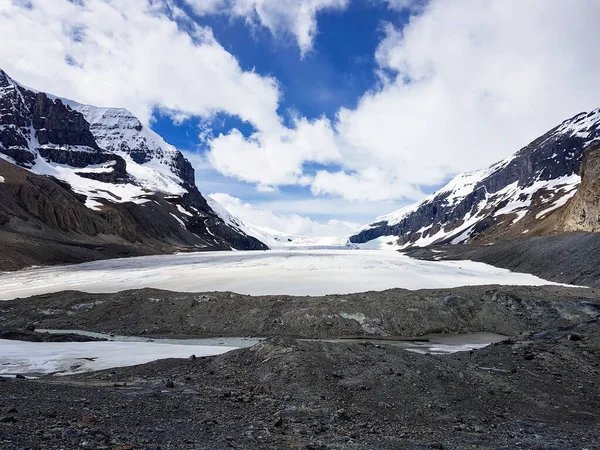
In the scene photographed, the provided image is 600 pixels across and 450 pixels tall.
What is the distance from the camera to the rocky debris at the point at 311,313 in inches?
1069

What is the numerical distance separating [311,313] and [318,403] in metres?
17.9

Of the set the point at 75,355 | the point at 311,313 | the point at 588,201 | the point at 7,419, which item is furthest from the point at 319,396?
the point at 588,201

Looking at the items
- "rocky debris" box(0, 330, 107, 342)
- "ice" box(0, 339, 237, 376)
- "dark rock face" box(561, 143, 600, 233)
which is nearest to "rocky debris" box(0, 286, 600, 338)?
"rocky debris" box(0, 330, 107, 342)

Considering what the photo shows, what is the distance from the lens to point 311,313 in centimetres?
2828

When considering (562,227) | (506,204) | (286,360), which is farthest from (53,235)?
(506,204)

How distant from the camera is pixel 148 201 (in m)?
162

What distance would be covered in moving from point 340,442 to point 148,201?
164 metres

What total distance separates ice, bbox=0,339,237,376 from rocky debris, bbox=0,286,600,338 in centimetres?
868

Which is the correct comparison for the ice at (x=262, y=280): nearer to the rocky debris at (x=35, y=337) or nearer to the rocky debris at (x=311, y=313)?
the rocky debris at (x=311, y=313)

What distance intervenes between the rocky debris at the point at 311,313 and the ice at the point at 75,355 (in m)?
8.68

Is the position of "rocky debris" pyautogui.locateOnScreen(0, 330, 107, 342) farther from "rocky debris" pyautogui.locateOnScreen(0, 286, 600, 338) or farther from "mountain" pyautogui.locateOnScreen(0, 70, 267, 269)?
"mountain" pyautogui.locateOnScreen(0, 70, 267, 269)

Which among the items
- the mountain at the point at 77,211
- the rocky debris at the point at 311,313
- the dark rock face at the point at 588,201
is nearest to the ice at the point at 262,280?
the rocky debris at the point at 311,313

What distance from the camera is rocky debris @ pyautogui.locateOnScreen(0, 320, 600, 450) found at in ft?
25.3

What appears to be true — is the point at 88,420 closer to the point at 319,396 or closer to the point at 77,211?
the point at 319,396
